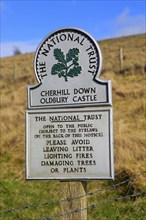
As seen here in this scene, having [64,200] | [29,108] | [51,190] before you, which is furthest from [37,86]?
[51,190]

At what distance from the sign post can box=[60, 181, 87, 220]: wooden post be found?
9 cm

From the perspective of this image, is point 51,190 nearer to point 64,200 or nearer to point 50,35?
point 64,200

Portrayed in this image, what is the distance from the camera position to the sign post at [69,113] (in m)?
→ 4.51

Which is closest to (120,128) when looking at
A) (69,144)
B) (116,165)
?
(116,165)

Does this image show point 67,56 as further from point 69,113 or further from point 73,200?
point 73,200

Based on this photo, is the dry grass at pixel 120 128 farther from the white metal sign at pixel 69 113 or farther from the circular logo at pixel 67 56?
the circular logo at pixel 67 56

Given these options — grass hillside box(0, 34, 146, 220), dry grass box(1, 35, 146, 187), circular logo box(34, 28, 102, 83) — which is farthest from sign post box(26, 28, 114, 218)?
dry grass box(1, 35, 146, 187)

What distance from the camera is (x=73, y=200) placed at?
4.60m

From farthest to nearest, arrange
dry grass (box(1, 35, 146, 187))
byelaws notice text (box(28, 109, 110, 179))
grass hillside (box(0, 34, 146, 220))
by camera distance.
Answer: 1. dry grass (box(1, 35, 146, 187))
2. grass hillside (box(0, 34, 146, 220))
3. byelaws notice text (box(28, 109, 110, 179))

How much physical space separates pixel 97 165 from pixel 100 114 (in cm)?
52

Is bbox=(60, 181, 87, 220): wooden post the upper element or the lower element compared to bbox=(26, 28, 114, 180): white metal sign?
lower

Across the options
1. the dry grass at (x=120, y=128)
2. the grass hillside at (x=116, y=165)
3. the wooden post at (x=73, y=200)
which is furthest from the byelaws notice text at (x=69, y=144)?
the dry grass at (x=120, y=128)

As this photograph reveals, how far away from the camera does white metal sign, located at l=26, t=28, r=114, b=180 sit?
14.8ft

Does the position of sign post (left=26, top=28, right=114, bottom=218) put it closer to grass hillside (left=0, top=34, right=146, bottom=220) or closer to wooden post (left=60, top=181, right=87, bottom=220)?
wooden post (left=60, top=181, right=87, bottom=220)
